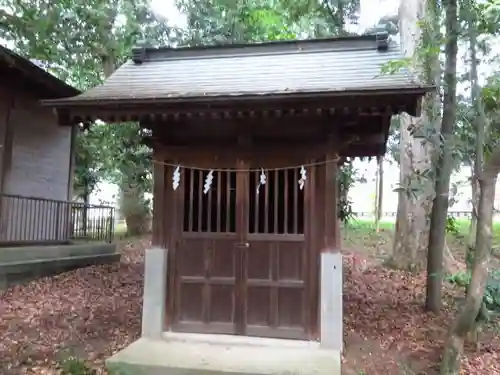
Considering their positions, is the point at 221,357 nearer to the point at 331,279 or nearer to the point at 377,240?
the point at 331,279

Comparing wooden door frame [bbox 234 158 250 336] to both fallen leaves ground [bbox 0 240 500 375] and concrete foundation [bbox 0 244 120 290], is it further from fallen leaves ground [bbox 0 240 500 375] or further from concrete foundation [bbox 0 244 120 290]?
concrete foundation [bbox 0 244 120 290]

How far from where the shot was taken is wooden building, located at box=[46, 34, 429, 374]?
5.24 metres

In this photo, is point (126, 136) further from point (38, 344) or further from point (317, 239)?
point (317, 239)

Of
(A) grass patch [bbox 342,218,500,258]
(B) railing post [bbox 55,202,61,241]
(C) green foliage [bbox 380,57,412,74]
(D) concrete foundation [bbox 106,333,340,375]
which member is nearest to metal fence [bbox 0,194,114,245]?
(B) railing post [bbox 55,202,61,241]

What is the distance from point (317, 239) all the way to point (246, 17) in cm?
841

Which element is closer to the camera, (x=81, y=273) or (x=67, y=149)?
(x=81, y=273)

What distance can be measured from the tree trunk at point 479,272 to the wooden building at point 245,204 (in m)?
1.20

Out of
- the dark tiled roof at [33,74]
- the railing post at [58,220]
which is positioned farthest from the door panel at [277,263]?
the railing post at [58,220]

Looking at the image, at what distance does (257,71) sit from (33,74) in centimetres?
535

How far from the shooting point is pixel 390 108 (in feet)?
15.2

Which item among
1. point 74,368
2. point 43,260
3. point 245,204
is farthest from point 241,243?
point 43,260

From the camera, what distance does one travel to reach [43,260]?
8906 millimetres

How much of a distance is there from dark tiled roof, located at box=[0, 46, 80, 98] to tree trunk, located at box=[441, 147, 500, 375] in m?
7.73

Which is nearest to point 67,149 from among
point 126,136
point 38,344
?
point 126,136
